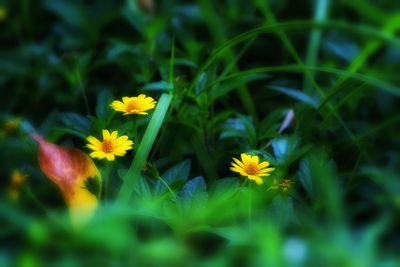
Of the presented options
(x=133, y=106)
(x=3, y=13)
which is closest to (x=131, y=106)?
(x=133, y=106)

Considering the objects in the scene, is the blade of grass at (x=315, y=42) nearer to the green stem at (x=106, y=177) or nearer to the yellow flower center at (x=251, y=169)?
the yellow flower center at (x=251, y=169)

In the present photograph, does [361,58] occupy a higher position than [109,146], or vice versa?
[361,58]

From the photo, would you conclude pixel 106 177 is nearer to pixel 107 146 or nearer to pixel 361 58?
pixel 107 146

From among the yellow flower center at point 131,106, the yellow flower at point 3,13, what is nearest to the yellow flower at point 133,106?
the yellow flower center at point 131,106

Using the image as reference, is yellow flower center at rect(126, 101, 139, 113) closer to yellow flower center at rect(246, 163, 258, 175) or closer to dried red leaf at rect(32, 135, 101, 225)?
dried red leaf at rect(32, 135, 101, 225)

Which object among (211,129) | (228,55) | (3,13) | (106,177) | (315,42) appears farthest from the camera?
(3,13)

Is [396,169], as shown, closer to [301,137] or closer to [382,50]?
[301,137]

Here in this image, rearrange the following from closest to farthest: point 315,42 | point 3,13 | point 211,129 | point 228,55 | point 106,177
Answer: point 106,177 < point 211,129 < point 228,55 < point 315,42 < point 3,13
